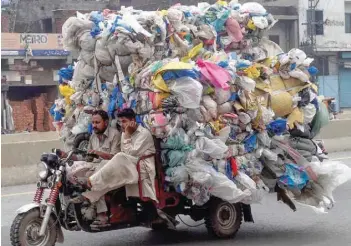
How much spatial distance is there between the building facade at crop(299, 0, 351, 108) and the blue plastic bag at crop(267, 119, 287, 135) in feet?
133

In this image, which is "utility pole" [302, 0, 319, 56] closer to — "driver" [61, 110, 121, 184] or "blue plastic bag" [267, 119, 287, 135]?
"blue plastic bag" [267, 119, 287, 135]

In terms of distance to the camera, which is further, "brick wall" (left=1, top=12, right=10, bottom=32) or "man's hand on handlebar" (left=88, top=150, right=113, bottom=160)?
"brick wall" (left=1, top=12, right=10, bottom=32)

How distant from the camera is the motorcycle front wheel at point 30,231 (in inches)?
251

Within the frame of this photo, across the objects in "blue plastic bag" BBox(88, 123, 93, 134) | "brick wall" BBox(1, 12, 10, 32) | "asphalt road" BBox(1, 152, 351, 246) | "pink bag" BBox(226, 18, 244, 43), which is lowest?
"asphalt road" BBox(1, 152, 351, 246)

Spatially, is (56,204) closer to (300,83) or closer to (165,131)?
(165,131)

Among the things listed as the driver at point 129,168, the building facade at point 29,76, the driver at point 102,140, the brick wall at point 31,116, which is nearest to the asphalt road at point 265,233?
the driver at point 129,168

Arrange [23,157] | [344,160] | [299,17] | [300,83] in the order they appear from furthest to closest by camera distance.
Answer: [299,17], [344,160], [23,157], [300,83]

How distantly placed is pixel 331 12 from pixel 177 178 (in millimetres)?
45227

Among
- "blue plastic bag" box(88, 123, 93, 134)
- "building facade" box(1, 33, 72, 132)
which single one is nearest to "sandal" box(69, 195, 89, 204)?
"blue plastic bag" box(88, 123, 93, 134)

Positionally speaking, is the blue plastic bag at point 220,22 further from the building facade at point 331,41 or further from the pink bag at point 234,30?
the building facade at point 331,41

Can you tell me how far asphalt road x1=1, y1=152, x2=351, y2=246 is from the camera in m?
7.76

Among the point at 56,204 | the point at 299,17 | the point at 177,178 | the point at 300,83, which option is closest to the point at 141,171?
the point at 177,178

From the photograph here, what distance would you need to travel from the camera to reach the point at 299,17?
156ft

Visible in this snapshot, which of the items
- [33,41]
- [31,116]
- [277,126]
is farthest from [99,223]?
[33,41]
